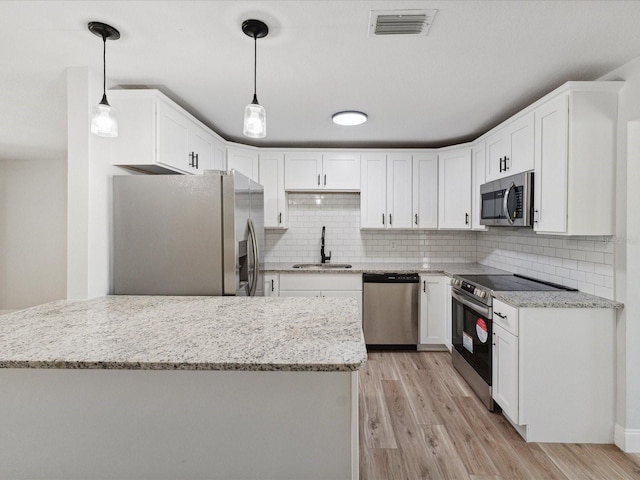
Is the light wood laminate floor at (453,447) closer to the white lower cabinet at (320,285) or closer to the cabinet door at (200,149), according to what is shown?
the white lower cabinet at (320,285)

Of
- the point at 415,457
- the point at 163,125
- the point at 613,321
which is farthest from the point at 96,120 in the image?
the point at 613,321

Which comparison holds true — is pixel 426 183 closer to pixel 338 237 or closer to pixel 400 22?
pixel 338 237

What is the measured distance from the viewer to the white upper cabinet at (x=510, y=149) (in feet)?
8.55

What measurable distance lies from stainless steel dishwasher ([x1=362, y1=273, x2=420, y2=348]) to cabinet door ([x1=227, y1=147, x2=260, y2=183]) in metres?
1.78

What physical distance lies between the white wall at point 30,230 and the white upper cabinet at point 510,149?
19.5ft

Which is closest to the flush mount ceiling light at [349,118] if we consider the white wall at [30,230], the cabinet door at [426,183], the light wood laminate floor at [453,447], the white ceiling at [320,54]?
the white ceiling at [320,54]

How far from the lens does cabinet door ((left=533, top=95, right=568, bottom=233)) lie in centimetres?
222

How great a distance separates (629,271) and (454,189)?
1.99 meters

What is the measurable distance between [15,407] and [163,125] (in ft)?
6.07

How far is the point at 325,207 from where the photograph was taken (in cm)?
436

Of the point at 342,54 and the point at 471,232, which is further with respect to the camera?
the point at 471,232

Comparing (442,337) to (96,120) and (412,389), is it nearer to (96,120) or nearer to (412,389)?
(412,389)

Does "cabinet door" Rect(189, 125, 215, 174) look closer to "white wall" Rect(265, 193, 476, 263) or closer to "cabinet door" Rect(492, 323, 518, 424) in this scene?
"white wall" Rect(265, 193, 476, 263)

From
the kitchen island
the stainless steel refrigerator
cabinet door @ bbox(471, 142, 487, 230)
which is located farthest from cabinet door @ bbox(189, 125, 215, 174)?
cabinet door @ bbox(471, 142, 487, 230)
